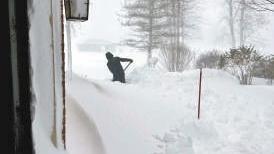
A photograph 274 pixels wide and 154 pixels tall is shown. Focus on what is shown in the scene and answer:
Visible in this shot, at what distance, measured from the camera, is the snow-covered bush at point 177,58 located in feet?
87.5

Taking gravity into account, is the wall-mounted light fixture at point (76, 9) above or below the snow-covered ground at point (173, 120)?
above

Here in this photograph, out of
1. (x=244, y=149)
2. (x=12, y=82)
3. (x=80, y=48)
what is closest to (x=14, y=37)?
(x=12, y=82)

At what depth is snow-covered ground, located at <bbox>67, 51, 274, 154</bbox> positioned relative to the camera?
4.63m

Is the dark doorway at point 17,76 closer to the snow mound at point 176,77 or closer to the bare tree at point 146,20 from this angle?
the snow mound at point 176,77

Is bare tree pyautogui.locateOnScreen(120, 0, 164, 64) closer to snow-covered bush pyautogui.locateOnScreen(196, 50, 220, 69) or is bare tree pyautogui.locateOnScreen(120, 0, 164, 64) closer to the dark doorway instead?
snow-covered bush pyautogui.locateOnScreen(196, 50, 220, 69)

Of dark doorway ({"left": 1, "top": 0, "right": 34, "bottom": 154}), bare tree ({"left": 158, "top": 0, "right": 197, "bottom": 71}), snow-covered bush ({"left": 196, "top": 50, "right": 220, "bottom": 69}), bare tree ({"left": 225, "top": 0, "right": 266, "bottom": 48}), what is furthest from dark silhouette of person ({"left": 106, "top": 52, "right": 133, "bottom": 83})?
bare tree ({"left": 225, "top": 0, "right": 266, "bottom": 48})

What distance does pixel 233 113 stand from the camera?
9703mm

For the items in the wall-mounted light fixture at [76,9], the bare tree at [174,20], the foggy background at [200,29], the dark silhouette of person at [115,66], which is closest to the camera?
the wall-mounted light fixture at [76,9]

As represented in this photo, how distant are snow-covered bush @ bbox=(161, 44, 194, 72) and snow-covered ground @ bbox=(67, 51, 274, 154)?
13449 mm

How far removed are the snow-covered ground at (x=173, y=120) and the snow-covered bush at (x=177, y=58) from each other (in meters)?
13.4

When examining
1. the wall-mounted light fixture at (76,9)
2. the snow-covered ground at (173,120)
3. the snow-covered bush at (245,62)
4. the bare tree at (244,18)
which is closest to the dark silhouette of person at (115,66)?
the snow-covered ground at (173,120)

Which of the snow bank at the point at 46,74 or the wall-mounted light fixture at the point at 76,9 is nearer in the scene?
the snow bank at the point at 46,74

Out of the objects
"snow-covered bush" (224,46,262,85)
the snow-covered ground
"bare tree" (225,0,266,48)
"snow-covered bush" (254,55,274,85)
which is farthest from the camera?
"bare tree" (225,0,266,48)

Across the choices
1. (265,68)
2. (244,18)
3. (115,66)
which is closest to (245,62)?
(265,68)
